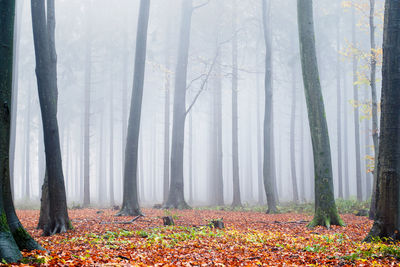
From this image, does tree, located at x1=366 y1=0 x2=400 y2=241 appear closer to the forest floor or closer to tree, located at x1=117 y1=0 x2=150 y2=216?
the forest floor

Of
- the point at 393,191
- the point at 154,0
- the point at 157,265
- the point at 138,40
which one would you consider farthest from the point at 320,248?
the point at 154,0

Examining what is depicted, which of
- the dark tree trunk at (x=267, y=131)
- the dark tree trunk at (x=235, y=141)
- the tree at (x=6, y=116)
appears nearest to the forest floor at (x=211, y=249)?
the tree at (x=6, y=116)

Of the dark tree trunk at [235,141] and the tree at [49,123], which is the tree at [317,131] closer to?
the tree at [49,123]

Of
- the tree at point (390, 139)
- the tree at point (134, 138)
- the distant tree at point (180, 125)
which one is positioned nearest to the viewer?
the tree at point (390, 139)

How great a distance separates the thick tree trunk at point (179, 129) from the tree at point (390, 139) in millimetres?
11100

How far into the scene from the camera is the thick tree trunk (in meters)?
17.0

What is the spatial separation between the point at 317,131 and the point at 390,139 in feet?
11.0

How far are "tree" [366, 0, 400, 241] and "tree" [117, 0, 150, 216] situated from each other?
8578mm

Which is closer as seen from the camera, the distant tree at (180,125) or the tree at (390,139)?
the tree at (390,139)

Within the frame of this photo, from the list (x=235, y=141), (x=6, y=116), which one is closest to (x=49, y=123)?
(x=6, y=116)

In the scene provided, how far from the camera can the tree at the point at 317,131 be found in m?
9.91

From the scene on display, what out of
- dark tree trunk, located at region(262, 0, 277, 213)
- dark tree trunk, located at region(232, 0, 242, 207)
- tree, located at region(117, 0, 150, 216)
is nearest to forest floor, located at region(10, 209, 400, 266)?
tree, located at region(117, 0, 150, 216)

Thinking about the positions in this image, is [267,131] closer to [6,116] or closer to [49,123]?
[49,123]

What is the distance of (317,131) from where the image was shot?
10.2m
